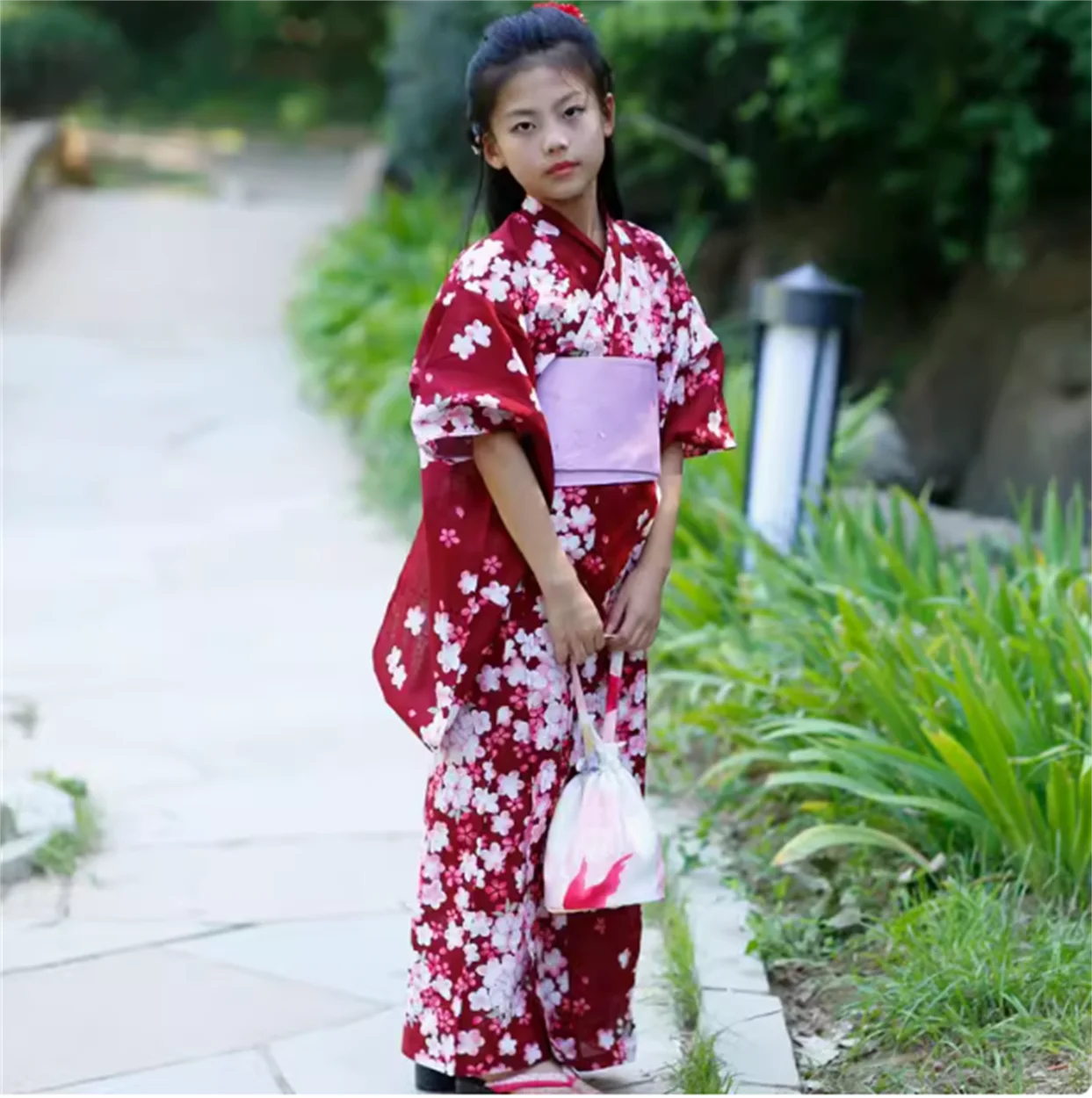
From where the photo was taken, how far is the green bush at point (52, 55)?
689 inches

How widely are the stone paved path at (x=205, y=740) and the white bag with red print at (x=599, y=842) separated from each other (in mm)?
450

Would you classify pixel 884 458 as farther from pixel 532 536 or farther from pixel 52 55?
pixel 52 55

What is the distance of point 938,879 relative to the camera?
141 inches

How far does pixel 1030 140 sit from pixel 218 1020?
226 inches

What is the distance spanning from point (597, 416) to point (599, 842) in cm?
61

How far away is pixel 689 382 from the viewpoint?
2984 millimetres

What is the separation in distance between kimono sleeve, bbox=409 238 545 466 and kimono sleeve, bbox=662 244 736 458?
29 cm

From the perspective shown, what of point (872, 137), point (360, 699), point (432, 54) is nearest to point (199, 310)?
point (432, 54)

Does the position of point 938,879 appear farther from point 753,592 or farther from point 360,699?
point 360,699

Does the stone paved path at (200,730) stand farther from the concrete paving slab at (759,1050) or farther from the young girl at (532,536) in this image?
the young girl at (532,536)

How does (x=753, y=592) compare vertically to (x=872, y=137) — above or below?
below

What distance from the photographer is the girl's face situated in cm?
276

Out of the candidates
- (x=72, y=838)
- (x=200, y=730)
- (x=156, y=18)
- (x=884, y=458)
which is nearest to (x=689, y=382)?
(x=72, y=838)

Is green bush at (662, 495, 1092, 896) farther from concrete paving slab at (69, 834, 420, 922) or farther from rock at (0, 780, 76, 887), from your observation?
rock at (0, 780, 76, 887)
